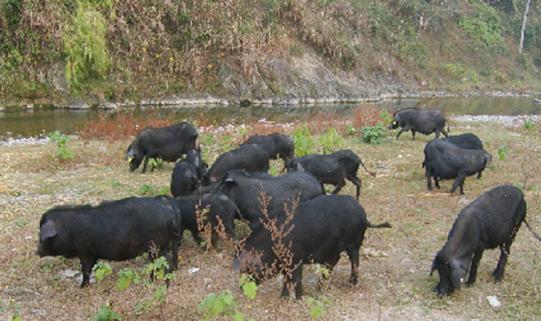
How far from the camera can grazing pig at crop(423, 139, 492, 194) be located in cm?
1210

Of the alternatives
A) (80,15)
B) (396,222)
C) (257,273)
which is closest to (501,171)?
(396,222)

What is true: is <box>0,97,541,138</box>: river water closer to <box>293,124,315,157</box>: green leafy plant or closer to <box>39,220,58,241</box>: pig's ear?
<box>293,124,315,157</box>: green leafy plant

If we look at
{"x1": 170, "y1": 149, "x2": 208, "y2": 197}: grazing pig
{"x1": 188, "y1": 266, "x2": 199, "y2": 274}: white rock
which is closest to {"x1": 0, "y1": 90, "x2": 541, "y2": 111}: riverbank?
{"x1": 170, "y1": 149, "x2": 208, "y2": 197}: grazing pig

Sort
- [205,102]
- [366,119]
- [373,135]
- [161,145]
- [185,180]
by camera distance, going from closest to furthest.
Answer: [185,180] < [161,145] < [373,135] < [366,119] < [205,102]

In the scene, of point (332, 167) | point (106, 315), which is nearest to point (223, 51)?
point (332, 167)

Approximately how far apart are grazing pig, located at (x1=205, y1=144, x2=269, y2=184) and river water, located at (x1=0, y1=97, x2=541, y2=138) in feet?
41.7

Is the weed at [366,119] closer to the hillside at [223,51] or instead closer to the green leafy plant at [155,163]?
the green leafy plant at [155,163]

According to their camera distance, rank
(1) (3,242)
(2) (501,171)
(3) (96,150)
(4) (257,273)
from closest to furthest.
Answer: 1. (4) (257,273)
2. (1) (3,242)
3. (2) (501,171)
4. (3) (96,150)

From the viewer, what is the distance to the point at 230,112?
30.3 m

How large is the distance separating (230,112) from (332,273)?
23.1 meters

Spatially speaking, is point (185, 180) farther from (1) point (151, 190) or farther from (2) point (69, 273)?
(2) point (69, 273)

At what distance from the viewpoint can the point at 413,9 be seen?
52.4 meters

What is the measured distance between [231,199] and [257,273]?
226 cm

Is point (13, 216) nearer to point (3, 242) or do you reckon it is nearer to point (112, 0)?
point (3, 242)
